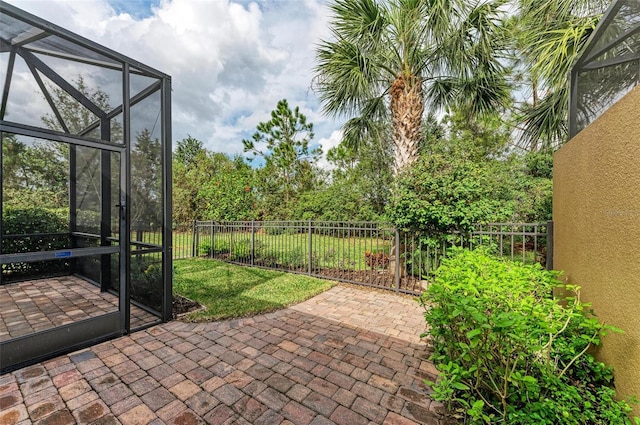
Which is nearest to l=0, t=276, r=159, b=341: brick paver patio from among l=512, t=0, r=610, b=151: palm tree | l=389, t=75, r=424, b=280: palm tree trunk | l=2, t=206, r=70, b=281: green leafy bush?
l=2, t=206, r=70, b=281: green leafy bush

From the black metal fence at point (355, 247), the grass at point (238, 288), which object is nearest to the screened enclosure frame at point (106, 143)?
the grass at point (238, 288)

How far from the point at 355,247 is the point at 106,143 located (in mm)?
5850

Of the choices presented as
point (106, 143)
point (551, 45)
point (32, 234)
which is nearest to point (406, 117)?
point (551, 45)

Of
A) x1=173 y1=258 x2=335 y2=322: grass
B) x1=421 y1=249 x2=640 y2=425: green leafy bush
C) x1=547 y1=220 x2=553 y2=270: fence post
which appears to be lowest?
x1=173 y1=258 x2=335 y2=322: grass

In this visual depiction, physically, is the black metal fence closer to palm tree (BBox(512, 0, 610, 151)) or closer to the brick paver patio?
palm tree (BBox(512, 0, 610, 151))

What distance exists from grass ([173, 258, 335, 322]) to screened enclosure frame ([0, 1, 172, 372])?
0.83 m

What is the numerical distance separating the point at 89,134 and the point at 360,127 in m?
5.55

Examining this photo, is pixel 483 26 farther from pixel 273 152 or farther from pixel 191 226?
pixel 273 152

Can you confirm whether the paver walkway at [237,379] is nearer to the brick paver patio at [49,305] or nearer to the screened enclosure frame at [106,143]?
the screened enclosure frame at [106,143]

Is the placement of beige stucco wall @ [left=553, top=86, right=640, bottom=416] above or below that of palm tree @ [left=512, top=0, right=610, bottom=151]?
below

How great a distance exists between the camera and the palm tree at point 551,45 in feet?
13.8

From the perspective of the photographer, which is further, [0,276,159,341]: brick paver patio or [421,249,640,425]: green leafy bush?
[0,276,159,341]: brick paver patio

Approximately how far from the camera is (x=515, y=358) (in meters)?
1.77

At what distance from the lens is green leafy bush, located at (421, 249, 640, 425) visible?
1455mm
